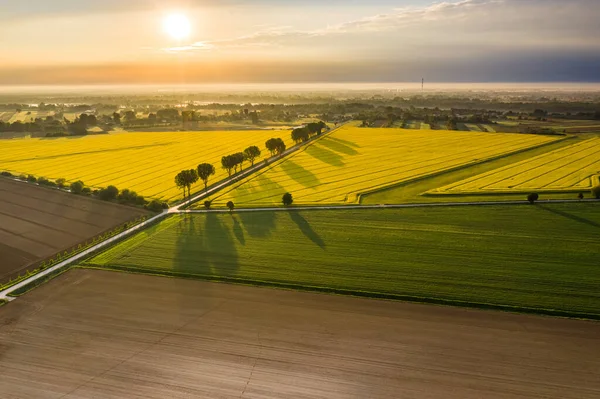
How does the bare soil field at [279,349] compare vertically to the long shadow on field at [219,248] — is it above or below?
below

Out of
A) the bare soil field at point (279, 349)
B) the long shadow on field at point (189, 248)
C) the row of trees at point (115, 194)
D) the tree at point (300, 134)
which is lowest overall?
the bare soil field at point (279, 349)

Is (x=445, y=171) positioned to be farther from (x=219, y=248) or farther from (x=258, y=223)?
(x=219, y=248)

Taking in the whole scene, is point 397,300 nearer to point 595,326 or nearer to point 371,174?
point 595,326

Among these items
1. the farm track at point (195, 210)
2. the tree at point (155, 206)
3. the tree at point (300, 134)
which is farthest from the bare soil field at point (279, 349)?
the tree at point (300, 134)

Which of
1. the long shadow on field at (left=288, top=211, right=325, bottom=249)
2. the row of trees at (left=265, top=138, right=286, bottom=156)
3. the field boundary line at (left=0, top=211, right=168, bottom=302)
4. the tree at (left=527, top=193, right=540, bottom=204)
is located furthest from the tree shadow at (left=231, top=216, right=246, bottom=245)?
the row of trees at (left=265, top=138, right=286, bottom=156)

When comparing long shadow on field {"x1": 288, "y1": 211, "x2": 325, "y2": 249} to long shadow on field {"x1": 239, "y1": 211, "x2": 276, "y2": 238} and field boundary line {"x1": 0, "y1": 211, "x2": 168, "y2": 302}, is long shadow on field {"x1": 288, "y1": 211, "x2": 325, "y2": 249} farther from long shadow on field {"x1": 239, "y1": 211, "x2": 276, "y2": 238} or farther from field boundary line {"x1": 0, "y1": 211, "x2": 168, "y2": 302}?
field boundary line {"x1": 0, "y1": 211, "x2": 168, "y2": 302}

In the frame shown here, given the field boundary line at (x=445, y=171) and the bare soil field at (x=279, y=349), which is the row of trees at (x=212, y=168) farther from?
the bare soil field at (x=279, y=349)

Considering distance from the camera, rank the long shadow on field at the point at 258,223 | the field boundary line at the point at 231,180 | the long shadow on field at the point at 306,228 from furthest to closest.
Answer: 1. the field boundary line at the point at 231,180
2. the long shadow on field at the point at 258,223
3. the long shadow on field at the point at 306,228

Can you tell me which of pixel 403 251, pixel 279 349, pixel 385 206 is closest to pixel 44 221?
pixel 279 349

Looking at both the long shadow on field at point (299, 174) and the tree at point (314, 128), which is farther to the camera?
the tree at point (314, 128)
